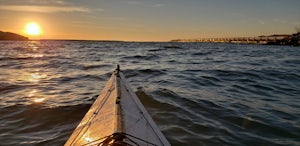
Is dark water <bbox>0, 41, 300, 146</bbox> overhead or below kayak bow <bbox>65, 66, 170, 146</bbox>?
below

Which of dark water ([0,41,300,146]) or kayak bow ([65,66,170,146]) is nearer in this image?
kayak bow ([65,66,170,146])

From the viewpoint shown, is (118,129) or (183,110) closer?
(118,129)

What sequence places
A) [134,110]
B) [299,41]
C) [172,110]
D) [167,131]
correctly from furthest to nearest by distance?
1. [299,41]
2. [172,110]
3. [167,131]
4. [134,110]

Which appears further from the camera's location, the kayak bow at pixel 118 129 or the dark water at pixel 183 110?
the dark water at pixel 183 110

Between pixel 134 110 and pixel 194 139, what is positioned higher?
pixel 134 110

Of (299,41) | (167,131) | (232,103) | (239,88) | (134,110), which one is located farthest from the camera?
(299,41)

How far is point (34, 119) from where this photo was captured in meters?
7.20

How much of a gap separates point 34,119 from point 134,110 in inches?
161

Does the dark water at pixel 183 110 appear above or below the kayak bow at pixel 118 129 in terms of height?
below

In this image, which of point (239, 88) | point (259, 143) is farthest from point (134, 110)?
point (239, 88)

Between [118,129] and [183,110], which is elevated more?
[118,129]

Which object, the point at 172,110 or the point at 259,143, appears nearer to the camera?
the point at 259,143

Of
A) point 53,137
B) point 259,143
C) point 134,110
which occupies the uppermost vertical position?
point 134,110

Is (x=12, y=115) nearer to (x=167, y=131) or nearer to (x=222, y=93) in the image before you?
(x=167, y=131)
